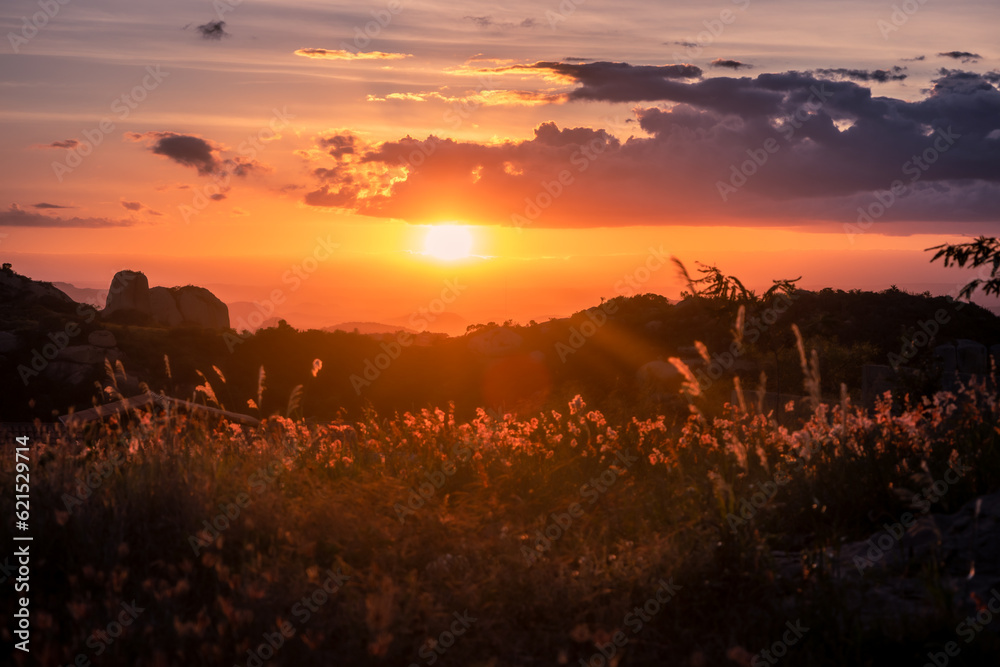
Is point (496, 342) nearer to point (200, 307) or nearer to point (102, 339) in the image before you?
point (102, 339)

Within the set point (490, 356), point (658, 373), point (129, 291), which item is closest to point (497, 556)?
point (658, 373)

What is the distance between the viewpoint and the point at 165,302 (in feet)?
101

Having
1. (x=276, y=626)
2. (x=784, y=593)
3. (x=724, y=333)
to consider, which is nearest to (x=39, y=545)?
(x=276, y=626)

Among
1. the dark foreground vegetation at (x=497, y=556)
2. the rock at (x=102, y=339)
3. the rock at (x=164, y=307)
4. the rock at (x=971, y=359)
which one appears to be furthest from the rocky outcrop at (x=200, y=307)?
the rock at (x=971, y=359)

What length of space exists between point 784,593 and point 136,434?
5439 mm

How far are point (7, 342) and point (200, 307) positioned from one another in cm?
1131

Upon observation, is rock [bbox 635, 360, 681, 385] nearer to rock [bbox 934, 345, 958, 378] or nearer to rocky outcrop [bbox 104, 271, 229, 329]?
rock [bbox 934, 345, 958, 378]

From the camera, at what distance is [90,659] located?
4.00 metres

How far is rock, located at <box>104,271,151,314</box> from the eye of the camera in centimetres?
3012

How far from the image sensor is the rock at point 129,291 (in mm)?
30125

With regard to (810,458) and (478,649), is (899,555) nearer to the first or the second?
(810,458)

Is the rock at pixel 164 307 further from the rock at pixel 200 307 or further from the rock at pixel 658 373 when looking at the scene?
the rock at pixel 658 373
